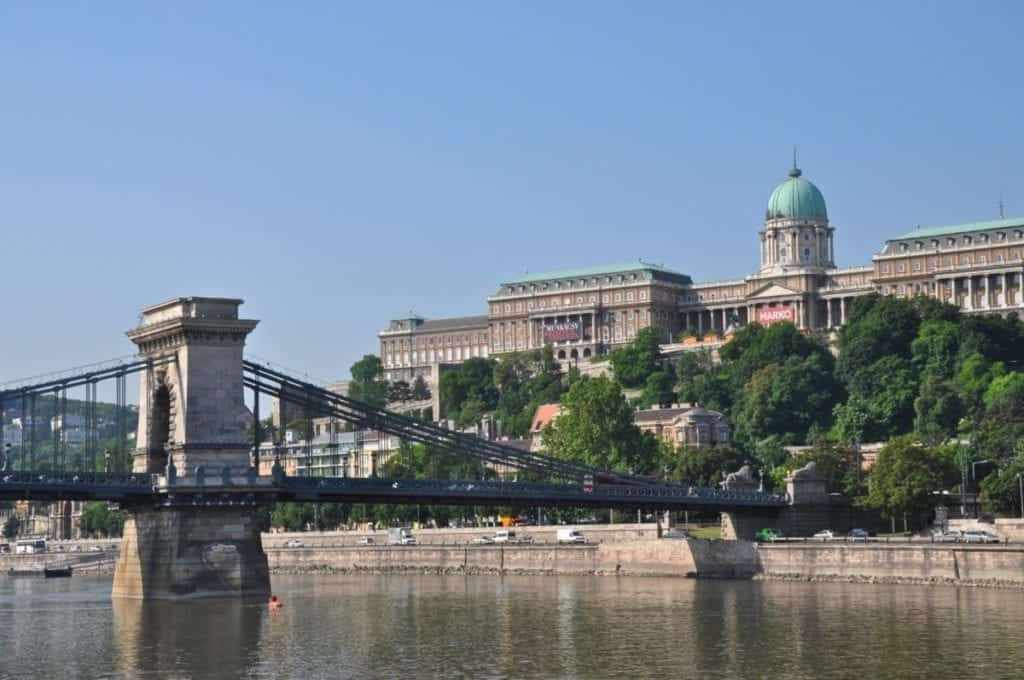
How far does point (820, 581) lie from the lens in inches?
3708

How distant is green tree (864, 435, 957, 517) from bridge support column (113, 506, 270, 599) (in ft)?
124

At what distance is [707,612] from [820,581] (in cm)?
1611

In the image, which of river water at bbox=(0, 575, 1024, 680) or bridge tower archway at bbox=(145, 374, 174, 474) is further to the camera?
bridge tower archway at bbox=(145, 374, 174, 474)

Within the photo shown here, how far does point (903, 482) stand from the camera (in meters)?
111

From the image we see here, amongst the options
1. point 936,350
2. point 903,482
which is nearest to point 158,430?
point 903,482

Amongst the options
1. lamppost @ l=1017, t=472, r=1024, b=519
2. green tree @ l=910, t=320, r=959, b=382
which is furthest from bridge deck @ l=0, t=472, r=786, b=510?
green tree @ l=910, t=320, r=959, b=382

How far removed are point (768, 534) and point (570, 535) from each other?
15.1 meters

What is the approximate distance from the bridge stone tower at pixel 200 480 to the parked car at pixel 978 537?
29.7 m

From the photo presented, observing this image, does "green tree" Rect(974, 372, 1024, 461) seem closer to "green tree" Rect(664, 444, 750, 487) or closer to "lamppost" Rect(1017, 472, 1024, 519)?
"lamppost" Rect(1017, 472, 1024, 519)

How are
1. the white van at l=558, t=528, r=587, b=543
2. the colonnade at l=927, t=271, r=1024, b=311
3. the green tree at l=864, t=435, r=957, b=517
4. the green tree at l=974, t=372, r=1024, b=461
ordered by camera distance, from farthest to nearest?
the colonnade at l=927, t=271, r=1024, b=311, the green tree at l=974, t=372, r=1024, b=461, the white van at l=558, t=528, r=587, b=543, the green tree at l=864, t=435, r=957, b=517

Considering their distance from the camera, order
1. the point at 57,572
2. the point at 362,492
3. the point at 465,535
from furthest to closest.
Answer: the point at 57,572, the point at 465,535, the point at 362,492

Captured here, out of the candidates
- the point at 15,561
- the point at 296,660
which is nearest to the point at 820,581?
the point at 296,660

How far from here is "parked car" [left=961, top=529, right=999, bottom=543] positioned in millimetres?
91875

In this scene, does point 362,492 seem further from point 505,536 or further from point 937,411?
point 937,411
